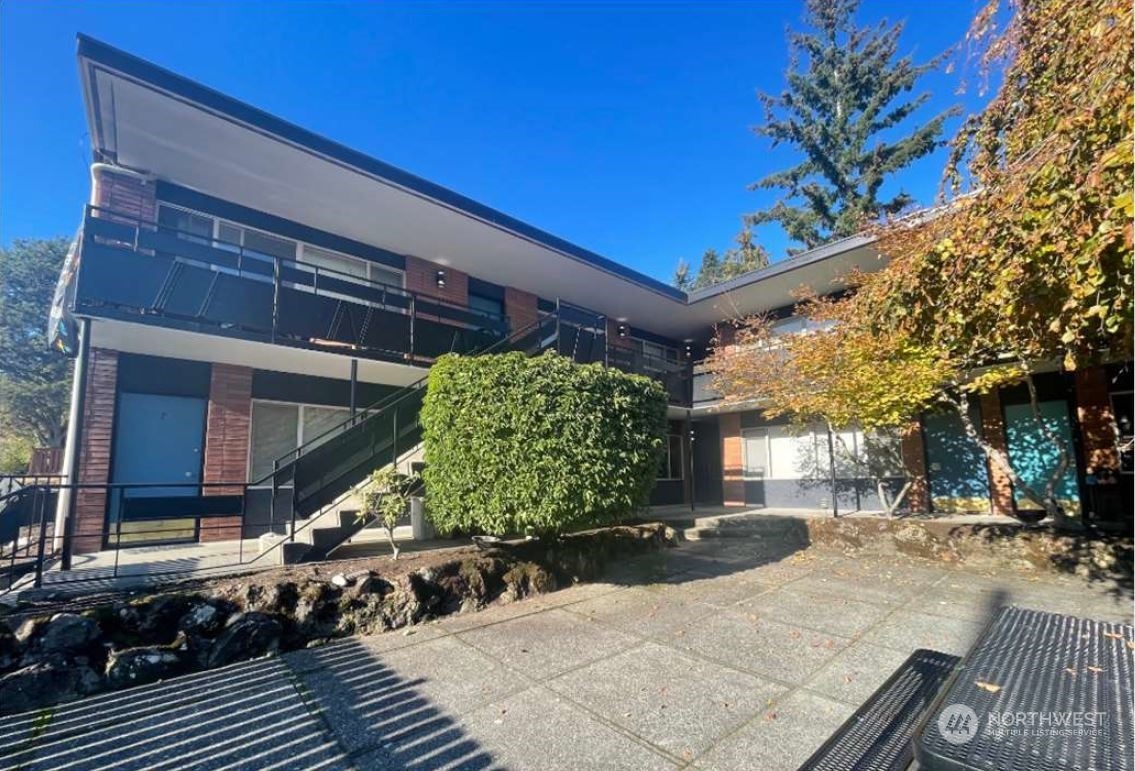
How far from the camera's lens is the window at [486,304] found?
13.0 metres

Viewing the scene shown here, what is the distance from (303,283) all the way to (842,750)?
9.58 m

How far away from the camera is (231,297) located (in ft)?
24.4

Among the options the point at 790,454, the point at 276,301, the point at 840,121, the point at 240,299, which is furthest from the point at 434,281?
the point at 840,121

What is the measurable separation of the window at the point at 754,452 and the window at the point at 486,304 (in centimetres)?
829

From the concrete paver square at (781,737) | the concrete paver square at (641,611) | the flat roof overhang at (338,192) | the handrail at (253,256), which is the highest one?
the flat roof overhang at (338,192)

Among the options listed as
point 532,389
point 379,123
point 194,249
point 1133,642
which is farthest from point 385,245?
point 1133,642

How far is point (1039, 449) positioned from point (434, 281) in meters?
13.8

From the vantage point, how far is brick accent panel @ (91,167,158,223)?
26.0ft

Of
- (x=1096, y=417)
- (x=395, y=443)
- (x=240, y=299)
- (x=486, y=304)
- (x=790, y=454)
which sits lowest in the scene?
(x=790, y=454)

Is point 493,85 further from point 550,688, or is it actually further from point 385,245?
point 550,688

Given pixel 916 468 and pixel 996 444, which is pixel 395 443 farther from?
pixel 996 444

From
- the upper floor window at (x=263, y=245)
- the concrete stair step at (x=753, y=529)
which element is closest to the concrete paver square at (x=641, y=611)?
the concrete stair step at (x=753, y=529)

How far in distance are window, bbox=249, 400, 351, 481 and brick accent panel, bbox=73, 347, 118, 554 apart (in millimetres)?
1931

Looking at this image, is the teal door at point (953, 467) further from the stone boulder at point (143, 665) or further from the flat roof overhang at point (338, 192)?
the stone boulder at point (143, 665)
